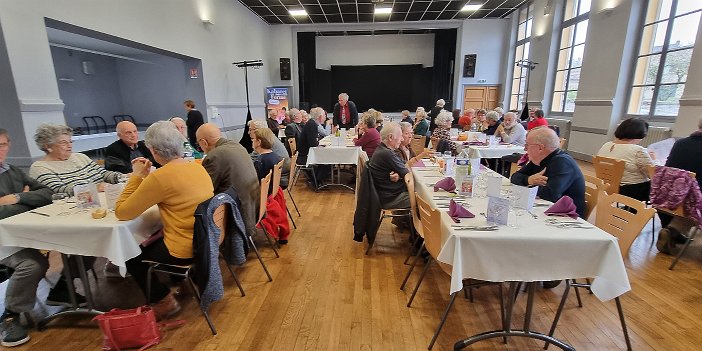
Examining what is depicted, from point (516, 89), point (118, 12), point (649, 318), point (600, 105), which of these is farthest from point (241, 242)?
point (516, 89)

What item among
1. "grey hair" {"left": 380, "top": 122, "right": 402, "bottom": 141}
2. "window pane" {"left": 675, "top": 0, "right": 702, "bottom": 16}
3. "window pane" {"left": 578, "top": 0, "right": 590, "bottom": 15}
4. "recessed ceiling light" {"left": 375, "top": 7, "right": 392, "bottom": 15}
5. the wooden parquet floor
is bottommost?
the wooden parquet floor

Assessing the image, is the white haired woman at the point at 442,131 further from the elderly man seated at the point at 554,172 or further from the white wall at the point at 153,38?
the white wall at the point at 153,38

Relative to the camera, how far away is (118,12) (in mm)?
4844

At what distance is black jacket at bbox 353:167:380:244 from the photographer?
3047 mm

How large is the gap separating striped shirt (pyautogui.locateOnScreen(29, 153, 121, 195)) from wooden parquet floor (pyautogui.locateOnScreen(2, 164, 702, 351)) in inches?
32.7

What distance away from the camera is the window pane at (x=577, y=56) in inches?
302

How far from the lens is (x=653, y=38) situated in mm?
6035

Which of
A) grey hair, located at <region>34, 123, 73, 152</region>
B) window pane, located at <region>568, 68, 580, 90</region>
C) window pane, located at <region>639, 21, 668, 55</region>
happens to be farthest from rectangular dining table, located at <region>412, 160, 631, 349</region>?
window pane, located at <region>568, 68, 580, 90</region>

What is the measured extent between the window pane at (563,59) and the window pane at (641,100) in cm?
219

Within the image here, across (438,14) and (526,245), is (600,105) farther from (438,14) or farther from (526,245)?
(526,245)

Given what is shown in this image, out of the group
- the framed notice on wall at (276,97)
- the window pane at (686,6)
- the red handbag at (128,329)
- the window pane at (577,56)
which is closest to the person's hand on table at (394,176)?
the red handbag at (128,329)

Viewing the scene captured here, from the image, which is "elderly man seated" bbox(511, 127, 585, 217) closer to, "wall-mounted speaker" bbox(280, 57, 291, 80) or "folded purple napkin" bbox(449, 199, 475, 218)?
"folded purple napkin" bbox(449, 199, 475, 218)

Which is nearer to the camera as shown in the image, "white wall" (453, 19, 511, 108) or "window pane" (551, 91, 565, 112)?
"window pane" (551, 91, 565, 112)

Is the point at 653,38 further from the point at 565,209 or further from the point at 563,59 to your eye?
the point at 565,209
